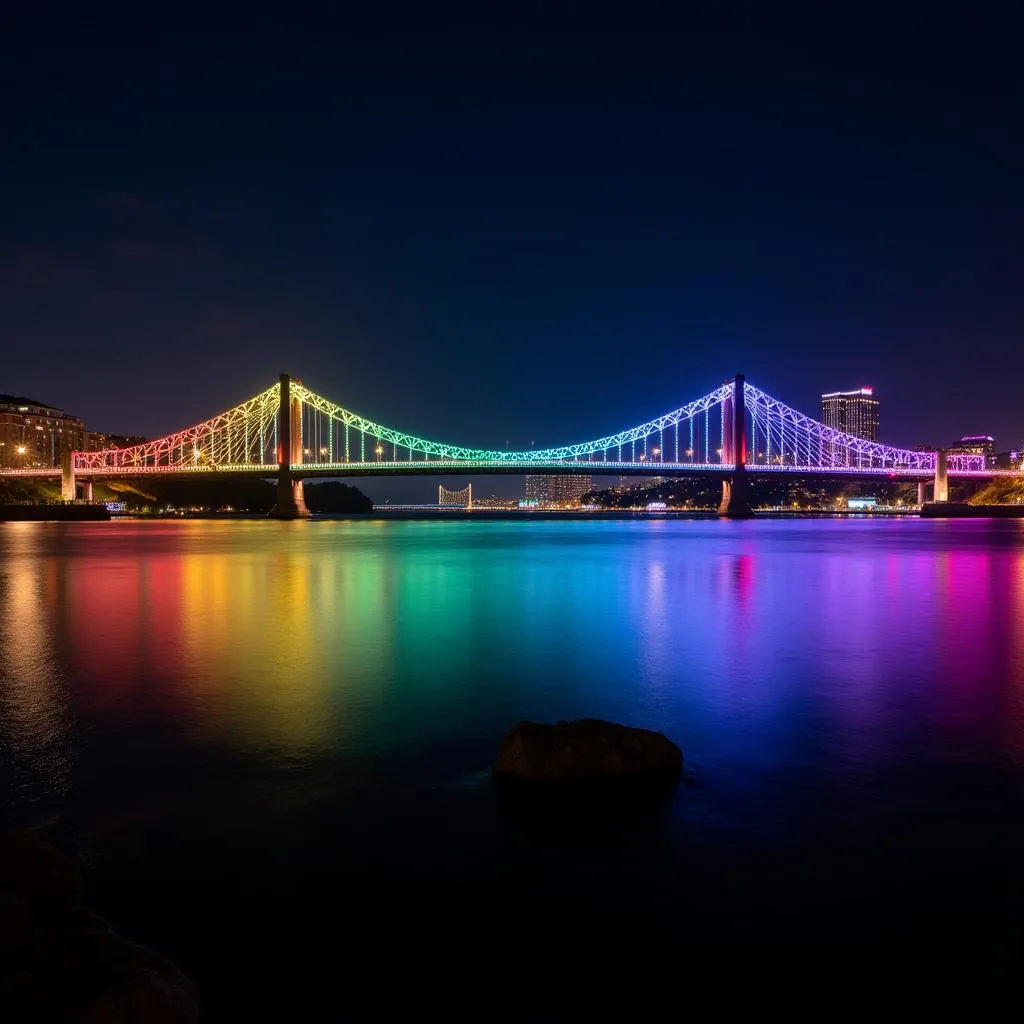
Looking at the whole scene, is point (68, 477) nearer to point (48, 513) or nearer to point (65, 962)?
point (48, 513)

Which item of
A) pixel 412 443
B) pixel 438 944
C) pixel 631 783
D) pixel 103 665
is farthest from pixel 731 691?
pixel 412 443

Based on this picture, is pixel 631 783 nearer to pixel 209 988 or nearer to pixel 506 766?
pixel 506 766

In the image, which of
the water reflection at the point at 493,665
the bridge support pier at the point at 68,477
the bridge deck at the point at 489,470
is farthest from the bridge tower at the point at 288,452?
the water reflection at the point at 493,665

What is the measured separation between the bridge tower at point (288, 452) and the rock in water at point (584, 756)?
7419cm

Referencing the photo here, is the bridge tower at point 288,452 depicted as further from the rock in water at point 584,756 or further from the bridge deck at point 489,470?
the rock in water at point 584,756

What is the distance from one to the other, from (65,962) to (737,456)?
278ft

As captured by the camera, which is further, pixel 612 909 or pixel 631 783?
pixel 631 783

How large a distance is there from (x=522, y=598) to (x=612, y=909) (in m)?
13.4

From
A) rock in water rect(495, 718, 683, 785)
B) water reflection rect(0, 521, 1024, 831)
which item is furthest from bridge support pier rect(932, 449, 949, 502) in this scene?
rock in water rect(495, 718, 683, 785)

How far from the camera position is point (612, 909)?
3.92 metres

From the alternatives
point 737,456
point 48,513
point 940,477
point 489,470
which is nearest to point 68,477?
point 48,513

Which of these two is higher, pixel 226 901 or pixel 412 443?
pixel 412 443

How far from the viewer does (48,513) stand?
248 ft

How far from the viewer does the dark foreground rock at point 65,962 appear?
2.84m
